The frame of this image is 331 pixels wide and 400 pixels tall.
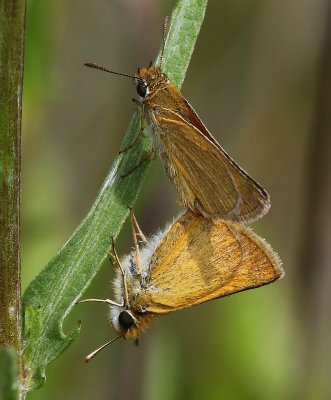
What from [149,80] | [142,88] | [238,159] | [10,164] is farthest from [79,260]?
[238,159]

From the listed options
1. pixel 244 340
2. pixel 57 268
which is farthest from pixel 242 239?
pixel 244 340

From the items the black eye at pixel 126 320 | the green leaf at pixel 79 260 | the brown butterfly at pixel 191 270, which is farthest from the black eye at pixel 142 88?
the black eye at pixel 126 320

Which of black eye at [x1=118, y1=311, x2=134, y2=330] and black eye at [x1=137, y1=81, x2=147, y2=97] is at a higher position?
black eye at [x1=137, y1=81, x2=147, y2=97]

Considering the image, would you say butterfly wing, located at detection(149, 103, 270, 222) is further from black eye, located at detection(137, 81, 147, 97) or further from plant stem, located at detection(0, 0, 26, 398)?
plant stem, located at detection(0, 0, 26, 398)

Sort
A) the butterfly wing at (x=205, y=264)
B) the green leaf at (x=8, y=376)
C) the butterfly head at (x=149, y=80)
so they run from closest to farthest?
the green leaf at (x=8, y=376) → the butterfly wing at (x=205, y=264) → the butterfly head at (x=149, y=80)

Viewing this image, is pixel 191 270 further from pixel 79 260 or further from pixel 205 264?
pixel 79 260

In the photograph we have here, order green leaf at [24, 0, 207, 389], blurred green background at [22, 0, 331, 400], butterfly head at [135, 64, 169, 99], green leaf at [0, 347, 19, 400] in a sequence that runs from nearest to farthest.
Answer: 1. green leaf at [0, 347, 19, 400]
2. green leaf at [24, 0, 207, 389]
3. butterfly head at [135, 64, 169, 99]
4. blurred green background at [22, 0, 331, 400]

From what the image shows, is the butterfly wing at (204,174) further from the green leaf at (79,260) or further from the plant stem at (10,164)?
the plant stem at (10,164)

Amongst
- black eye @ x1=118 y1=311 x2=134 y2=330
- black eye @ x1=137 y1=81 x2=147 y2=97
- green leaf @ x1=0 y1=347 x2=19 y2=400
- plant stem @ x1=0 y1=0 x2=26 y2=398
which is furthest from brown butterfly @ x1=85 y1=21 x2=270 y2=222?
green leaf @ x1=0 y1=347 x2=19 y2=400

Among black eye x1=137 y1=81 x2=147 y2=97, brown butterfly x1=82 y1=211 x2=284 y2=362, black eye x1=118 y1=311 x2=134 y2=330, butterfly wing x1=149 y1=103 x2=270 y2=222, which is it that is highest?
black eye x1=137 y1=81 x2=147 y2=97
